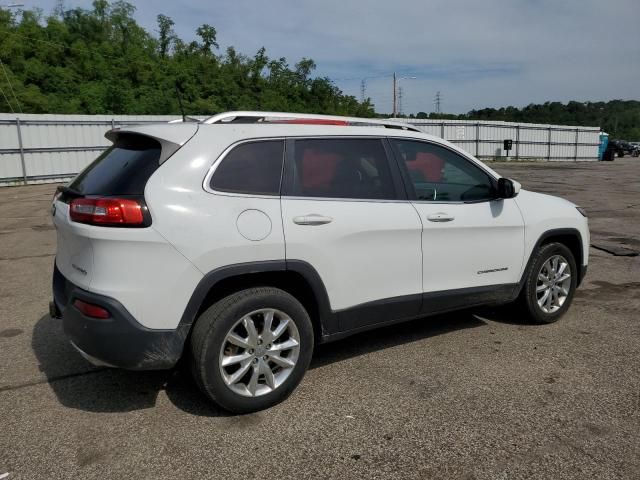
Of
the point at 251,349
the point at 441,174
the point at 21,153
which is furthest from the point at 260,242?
the point at 21,153

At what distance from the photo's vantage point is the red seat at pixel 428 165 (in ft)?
13.1

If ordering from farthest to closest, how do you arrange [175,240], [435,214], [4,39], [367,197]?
[4,39] < [435,214] < [367,197] < [175,240]

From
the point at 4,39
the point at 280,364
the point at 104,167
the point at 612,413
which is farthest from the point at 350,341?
the point at 4,39

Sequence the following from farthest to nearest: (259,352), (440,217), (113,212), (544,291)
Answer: (544,291) < (440,217) < (259,352) < (113,212)

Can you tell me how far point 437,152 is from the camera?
4160mm

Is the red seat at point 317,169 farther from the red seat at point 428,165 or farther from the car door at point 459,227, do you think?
the red seat at point 428,165

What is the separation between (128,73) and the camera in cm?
3978

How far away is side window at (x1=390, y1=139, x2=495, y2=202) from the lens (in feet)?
12.9

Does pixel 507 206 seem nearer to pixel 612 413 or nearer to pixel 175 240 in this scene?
pixel 612 413

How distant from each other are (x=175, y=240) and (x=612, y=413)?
2715mm

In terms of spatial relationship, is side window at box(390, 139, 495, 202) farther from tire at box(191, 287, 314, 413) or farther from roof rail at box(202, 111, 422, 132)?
tire at box(191, 287, 314, 413)

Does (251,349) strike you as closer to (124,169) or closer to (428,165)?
(124,169)

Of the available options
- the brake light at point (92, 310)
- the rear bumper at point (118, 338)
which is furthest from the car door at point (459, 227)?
the brake light at point (92, 310)

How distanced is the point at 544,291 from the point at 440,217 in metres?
1.49
